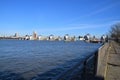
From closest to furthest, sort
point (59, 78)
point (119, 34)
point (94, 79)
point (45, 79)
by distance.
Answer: point (59, 78) < point (94, 79) < point (45, 79) < point (119, 34)

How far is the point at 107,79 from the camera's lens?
32.0 feet

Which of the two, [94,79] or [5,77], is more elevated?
[94,79]

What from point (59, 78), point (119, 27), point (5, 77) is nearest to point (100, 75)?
point (59, 78)

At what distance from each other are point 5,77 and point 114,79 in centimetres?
1128

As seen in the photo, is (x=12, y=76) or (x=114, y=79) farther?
(x=12, y=76)

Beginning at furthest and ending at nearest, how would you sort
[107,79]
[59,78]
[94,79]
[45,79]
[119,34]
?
1. [119,34]
2. [45,79]
3. [107,79]
4. [94,79]
5. [59,78]

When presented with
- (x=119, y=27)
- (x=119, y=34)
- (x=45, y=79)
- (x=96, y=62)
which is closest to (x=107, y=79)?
(x=96, y=62)

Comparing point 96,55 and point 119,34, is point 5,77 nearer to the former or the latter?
point 96,55

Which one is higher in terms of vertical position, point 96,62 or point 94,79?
point 96,62

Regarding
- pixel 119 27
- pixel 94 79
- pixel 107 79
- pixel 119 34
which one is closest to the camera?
pixel 94 79

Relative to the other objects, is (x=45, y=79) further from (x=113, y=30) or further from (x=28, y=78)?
(x=113, y=30)

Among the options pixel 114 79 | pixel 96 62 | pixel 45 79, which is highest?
pixel 96 62

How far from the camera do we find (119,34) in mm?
110188

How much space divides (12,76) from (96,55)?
12051mm
